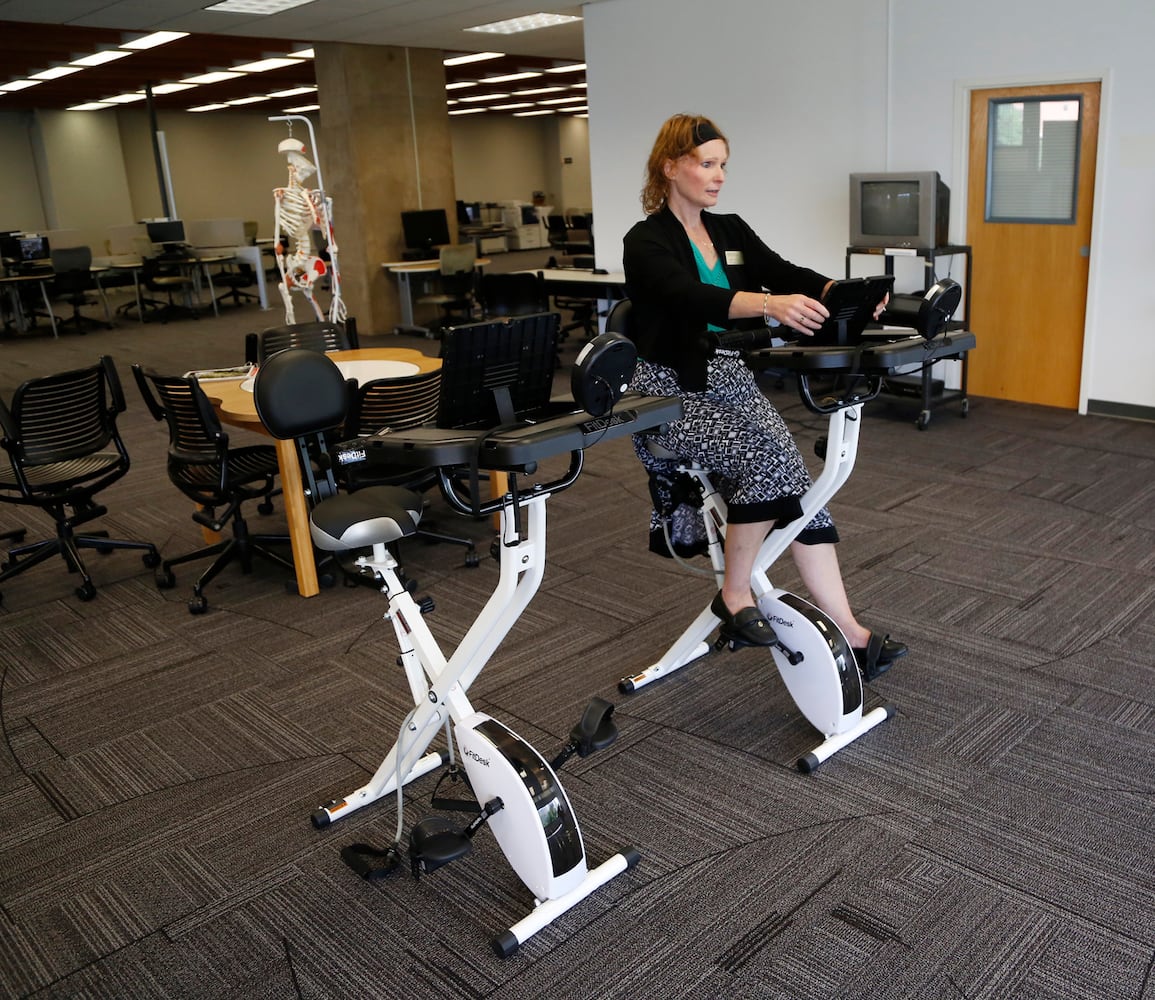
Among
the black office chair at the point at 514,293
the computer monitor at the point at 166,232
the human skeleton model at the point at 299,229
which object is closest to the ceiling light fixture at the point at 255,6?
the human skeleton model at the point at 299,229

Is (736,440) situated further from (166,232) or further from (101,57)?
(166,232)

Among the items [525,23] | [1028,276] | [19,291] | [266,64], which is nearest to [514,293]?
[525,23]

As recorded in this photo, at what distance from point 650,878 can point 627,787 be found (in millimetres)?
364

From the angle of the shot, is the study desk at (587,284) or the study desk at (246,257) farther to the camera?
the study desk at (246,257)

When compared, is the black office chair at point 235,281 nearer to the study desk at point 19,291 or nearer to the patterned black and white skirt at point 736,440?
the study desk at point 19,291

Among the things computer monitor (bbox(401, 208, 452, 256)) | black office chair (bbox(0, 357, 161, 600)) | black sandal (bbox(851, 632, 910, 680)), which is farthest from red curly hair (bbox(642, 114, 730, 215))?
computer monitor (bbox(401, 208, 452, 256))

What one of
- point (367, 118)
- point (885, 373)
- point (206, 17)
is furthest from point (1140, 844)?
point (367, 118)

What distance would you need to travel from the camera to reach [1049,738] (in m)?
2.74

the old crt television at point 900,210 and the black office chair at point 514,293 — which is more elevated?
the old crt television at point 900,210

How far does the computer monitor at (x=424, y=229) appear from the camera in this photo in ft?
32.6

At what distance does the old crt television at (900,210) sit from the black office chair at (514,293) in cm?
271

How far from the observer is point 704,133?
2.55 metres

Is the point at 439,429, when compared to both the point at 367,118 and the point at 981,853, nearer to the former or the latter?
the point at 981,853

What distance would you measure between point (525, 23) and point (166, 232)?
277 inches
